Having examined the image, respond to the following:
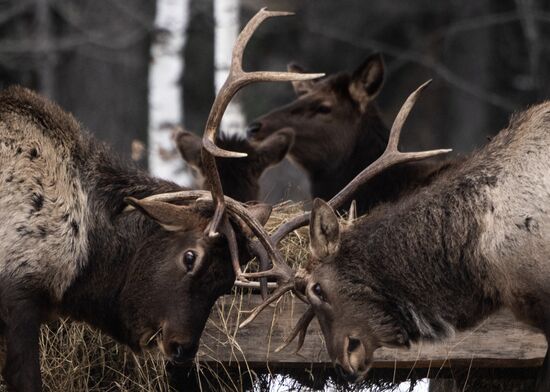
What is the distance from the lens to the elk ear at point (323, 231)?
7.82 m

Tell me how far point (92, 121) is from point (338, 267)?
28.3 feet

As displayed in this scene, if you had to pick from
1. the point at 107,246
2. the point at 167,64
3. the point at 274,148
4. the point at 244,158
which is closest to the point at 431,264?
the point at 107,246

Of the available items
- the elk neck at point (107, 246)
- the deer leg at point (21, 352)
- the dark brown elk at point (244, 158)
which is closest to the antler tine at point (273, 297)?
the elk neck at point (107, 246)

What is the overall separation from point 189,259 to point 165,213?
27cm

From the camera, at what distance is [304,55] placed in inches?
891

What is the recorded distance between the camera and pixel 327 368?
8.79 metres

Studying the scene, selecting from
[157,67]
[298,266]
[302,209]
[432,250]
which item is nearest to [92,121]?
[157,67]

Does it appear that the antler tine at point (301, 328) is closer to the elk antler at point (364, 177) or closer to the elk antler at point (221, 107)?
the elk antler at point (364, 177)

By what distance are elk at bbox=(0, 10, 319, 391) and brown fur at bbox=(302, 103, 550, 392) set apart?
1.37 feet

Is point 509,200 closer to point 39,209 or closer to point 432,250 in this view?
point 432,250

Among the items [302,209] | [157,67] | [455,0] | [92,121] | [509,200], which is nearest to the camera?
[509,200]

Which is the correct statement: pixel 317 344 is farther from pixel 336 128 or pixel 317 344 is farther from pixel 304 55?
pixel 304 55

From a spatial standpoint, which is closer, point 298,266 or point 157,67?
point 298,266

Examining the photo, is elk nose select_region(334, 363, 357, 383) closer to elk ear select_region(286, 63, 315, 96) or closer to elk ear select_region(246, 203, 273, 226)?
elk ear select_region(246, 203, 273, 226)
